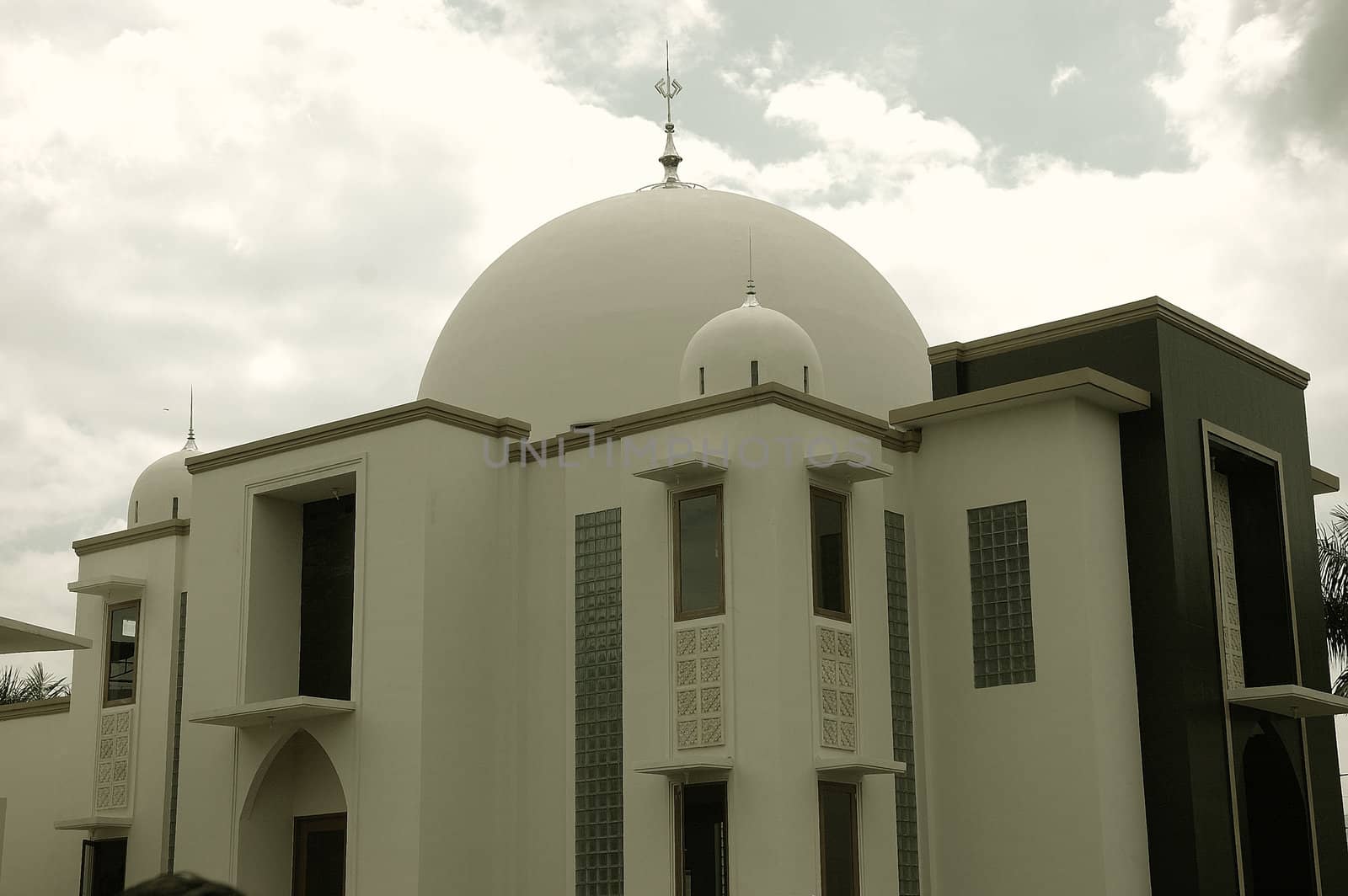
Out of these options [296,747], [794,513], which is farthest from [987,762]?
[296,747]

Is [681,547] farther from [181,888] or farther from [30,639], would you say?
[181,888]

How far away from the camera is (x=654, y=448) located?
15180 millimetres

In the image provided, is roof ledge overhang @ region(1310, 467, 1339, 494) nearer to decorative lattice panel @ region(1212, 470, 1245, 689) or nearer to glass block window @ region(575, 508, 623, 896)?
decorative lattice panel @ region(1212, 470, 1245, 689)

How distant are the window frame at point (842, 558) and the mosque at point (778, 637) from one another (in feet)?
0.15

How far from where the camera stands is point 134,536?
64.2 ft

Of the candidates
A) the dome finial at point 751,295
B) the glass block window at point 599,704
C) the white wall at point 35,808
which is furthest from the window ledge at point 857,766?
the white wall at point 35,808

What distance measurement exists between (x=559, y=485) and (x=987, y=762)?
4.89m

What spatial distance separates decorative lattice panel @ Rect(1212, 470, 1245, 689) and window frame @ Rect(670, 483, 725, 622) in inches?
187

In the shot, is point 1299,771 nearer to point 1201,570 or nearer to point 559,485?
point 1201,570

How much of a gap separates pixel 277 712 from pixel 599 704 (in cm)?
305

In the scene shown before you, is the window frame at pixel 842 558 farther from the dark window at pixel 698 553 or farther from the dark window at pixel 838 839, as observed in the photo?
the dark window at pixel 838 839

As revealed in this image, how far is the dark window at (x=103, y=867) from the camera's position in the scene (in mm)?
18812

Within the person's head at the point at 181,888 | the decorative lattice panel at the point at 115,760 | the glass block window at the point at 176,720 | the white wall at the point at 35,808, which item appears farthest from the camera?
the white wall at the point at 35,808

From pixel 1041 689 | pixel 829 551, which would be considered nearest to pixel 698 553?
pixel 829 551
